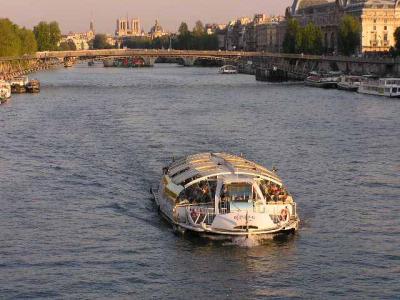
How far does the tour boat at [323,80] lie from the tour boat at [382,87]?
7.24m

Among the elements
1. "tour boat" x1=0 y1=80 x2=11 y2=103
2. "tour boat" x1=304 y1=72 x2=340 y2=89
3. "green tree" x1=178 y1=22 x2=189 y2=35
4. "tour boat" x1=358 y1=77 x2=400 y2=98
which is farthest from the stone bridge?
"green tree" x1=178 y1=22 x2=189 y2=35

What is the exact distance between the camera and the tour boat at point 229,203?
19.4 metres

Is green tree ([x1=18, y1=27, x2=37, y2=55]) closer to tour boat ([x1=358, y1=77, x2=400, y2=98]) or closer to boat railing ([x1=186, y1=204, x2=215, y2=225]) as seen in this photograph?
tour boat ([x1=358, y1=77, x2=400, y2=98])

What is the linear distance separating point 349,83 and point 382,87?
839cm

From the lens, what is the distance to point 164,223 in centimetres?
2111

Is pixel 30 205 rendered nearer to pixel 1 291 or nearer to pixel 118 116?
pixel 1 291

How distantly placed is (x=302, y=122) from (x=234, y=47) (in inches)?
5072

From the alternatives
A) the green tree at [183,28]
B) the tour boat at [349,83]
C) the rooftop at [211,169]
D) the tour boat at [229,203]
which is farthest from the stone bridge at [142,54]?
the green tree at [183,28]

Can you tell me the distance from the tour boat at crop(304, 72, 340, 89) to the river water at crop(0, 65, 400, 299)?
26571 millimetres

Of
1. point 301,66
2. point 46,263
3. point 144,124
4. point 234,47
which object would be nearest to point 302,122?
point 144,124

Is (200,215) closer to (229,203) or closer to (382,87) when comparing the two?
(229,203)

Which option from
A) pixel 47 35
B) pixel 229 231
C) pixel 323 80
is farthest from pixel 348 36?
pixel 229 231

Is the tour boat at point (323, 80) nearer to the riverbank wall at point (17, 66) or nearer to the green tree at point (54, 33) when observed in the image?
the riverbank wall at point (17, 66)

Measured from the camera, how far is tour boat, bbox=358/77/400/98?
59.5 m
